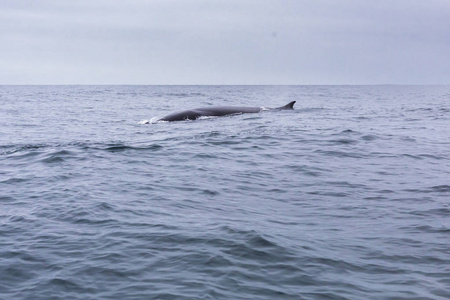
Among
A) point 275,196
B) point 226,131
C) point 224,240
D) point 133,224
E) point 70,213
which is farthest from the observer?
point 226,131

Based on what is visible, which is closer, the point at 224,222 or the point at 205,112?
the point at 224,222

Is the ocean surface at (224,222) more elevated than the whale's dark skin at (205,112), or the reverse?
the whale's dark skin at (205,112)

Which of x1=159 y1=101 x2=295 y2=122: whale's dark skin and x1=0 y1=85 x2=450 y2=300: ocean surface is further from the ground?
x1=159 y1=101 x2=295 y2=122: whale's dark skin

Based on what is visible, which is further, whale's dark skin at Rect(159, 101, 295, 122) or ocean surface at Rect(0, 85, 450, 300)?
whale's dark skin at Rect(159, 101, 295, 122)

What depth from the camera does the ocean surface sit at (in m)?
6.76

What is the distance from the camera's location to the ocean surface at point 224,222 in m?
6.76

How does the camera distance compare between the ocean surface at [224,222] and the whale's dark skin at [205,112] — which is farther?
the whale's dark skin at [205,112]

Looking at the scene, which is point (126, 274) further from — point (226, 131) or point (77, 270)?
point (226, 131)

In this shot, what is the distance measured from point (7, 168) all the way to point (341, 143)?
38.8 ft

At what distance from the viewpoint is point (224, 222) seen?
371 inches

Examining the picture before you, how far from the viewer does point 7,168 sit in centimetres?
1508

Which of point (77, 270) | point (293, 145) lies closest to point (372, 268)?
point (77, 270)

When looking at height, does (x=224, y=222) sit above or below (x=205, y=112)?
below

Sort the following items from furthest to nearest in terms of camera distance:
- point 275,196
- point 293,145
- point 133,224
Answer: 1. point 293,145
2. point 275,196
3. point 133,224
